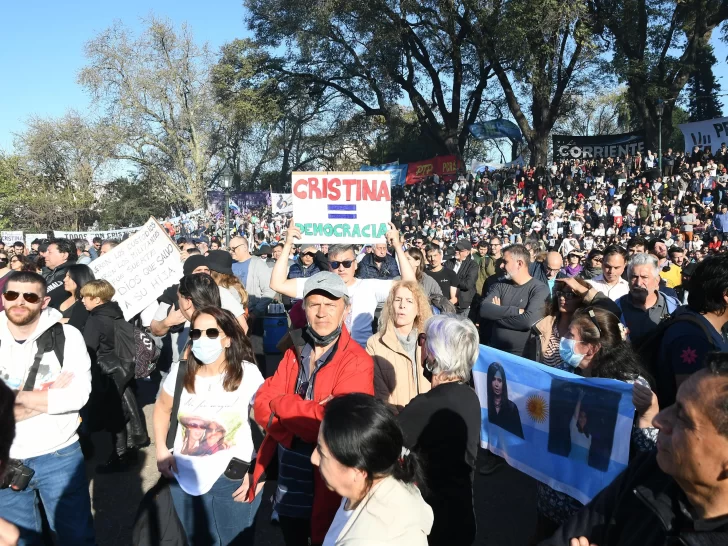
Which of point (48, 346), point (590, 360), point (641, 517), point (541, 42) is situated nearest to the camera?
point (641, 517)

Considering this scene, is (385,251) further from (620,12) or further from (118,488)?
(620,12)

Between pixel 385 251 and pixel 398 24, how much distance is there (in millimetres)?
24770

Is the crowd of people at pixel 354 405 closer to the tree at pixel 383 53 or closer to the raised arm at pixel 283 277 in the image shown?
the raised arm at pixel 283 277

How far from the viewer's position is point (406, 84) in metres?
32.2

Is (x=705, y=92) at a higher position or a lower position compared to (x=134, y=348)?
higher

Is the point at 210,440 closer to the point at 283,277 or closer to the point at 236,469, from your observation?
the point at 236,469

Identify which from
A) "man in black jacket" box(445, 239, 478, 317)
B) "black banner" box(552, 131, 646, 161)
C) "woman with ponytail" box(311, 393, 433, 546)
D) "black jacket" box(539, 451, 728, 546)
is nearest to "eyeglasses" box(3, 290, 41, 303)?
"woman with ponytail" box(311, 393, 433, 546)

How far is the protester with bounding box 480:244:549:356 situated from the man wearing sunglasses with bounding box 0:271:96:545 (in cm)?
343

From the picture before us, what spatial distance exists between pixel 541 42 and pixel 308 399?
24.3 m

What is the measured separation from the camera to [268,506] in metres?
4.57

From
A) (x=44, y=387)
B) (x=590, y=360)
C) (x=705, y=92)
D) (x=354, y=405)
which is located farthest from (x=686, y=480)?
(x=705, y=92)

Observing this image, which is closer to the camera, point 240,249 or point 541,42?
point 240,249

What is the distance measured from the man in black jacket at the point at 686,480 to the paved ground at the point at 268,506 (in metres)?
2.47

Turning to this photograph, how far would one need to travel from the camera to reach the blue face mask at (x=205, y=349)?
9.52ft
